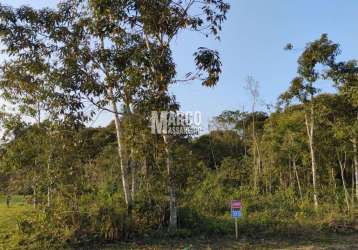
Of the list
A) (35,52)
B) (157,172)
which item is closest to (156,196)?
(157,172)

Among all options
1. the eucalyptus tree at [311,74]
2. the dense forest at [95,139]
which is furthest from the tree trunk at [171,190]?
the eucalyptus tree at [311,74]

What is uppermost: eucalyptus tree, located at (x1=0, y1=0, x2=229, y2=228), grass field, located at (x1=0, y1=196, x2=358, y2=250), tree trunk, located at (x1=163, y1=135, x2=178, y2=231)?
eucalyptus tree, located at (x1=0, y1=0, x2=229, y2=228)

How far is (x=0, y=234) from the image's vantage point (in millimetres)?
8570

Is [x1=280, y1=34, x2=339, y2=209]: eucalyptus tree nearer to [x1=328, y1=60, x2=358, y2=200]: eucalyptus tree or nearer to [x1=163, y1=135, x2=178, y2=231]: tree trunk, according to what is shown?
[x1=328, y1=60, x2=358, y2=200]: eucalyptus tree

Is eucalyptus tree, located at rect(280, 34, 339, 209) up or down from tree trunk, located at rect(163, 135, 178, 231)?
up

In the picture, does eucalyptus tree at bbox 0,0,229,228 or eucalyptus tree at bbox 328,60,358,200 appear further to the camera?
eucalyptus tree at bbox 328,60,358,200

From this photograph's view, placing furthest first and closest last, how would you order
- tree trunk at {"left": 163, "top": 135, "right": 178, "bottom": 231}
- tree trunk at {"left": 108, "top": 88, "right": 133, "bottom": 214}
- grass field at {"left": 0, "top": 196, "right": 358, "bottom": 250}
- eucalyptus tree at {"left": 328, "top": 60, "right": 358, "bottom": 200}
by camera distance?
eucalyptus tree at {"left": 328, "top": 60, "right": 358, "bottom": 200} → tree trunk at {"left": 108, "top": 88, "right": 133, "bottom": 214} → tree trunk at {"left": 163, "top": 135, "right": 178, "bottom": 231} → grass field at {"left": 0, "top": 196, "right": 358, "bottom": 250}

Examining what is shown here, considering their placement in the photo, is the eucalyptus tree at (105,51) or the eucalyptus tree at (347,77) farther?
the eucalyptus tree at (347,77)

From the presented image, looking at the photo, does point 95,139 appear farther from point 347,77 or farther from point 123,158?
point 347,77

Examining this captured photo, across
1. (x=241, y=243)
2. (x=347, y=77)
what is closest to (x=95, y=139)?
(x=241, y=243)

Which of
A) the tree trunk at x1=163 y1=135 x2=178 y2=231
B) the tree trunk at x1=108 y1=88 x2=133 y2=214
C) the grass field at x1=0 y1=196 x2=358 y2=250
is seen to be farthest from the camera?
the tree trunk at x1=108 y1=88 x2=133 y2=214

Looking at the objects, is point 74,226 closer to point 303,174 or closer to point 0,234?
point 0,234

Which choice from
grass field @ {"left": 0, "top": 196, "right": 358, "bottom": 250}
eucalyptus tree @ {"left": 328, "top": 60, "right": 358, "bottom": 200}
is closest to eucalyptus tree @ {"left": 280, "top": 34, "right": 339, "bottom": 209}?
eucalyptus tree @ {"left": 328, "top": 60, "right": 358, "bottom": 200}

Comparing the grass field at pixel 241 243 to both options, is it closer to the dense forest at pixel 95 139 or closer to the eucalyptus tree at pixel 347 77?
the dense forest at pixel 95 139
